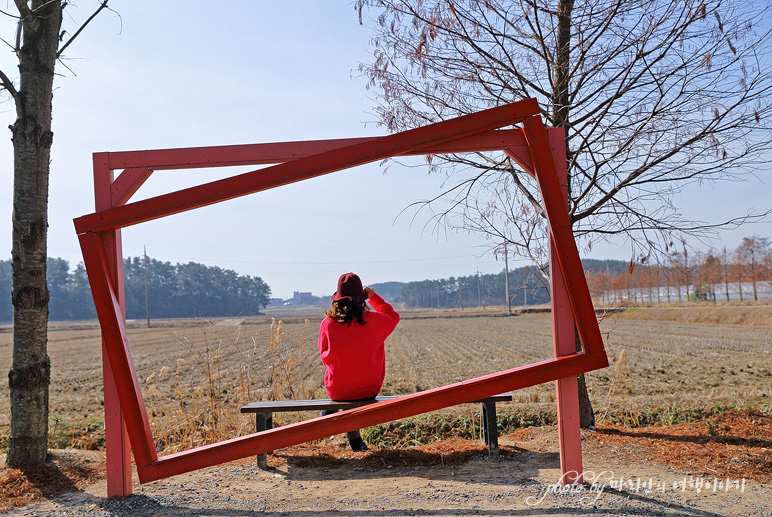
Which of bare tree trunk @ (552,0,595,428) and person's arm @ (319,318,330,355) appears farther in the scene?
bare tree trunk @ (552,0,595,428)

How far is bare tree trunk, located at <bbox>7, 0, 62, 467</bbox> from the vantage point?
480cm

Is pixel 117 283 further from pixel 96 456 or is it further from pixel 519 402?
pixel 519 402

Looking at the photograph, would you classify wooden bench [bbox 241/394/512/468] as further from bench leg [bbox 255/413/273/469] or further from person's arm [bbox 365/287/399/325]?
person's arm [bbox 365/287/399/325]

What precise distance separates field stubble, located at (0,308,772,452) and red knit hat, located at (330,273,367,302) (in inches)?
68.5

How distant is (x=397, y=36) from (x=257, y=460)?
441 centimetres

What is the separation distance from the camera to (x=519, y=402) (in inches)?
388

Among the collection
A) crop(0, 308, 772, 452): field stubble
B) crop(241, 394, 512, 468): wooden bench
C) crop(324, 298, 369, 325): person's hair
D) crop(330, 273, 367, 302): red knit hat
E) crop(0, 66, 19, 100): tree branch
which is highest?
crop(0, 66, 19, 100): tree branch

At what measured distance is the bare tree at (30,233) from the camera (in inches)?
189

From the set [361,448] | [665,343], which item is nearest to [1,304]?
[665,343]

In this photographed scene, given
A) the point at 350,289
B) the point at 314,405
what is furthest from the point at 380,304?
the point at 314,405

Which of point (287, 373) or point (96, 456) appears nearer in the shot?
point (96, 456)

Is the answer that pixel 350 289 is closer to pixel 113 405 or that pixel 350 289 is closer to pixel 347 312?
pixel 347 312

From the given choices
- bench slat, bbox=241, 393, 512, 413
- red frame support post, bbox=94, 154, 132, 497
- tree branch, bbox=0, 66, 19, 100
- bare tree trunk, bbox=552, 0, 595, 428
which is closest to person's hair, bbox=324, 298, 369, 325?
bench slat, bbox=241, 393, 512, 413

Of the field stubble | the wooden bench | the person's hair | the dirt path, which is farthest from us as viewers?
the field stubble
